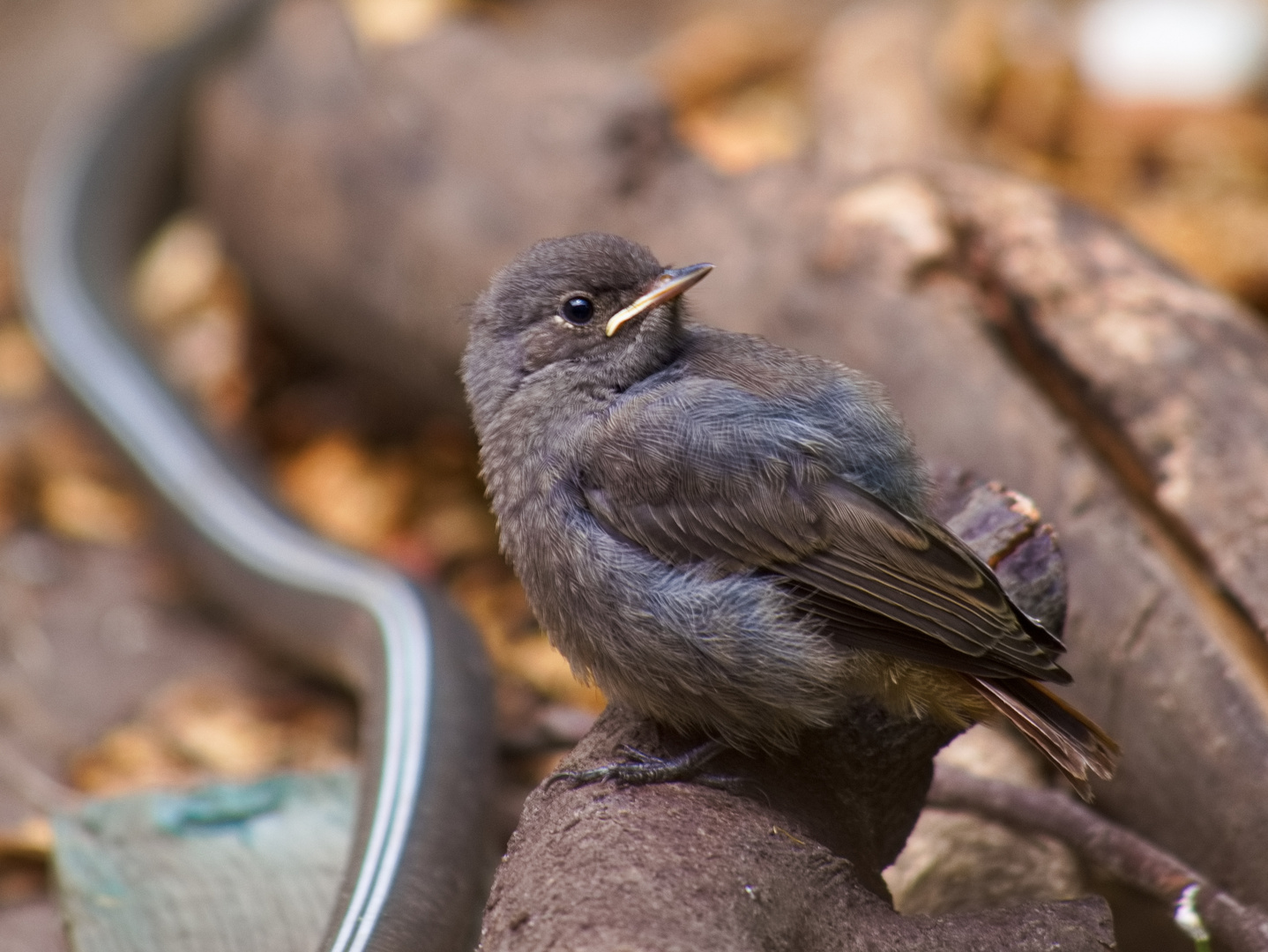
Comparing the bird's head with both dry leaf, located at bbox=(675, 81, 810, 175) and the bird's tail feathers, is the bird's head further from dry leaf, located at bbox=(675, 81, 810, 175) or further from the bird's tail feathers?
dry leaf, located at bbox=(675, 81, 810, 175)

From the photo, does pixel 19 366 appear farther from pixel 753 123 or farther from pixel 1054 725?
pixel 1054 725

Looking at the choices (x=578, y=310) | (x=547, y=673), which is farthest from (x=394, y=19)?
(x=578, y=310)

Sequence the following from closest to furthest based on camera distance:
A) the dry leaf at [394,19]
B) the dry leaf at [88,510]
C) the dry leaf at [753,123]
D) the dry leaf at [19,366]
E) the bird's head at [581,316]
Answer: the bird's head at [581,316]
the dry leaf at [394,19]
the dry leaf at [88,510]
the dry leaf at [19,366]
the dry leaf at [753,123]

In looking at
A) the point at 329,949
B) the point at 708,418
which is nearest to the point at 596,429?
the point at 708,418

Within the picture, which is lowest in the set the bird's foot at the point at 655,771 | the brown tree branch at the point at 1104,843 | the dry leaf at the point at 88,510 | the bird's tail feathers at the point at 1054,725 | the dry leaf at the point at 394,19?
the dry leaf at the point at 88,510

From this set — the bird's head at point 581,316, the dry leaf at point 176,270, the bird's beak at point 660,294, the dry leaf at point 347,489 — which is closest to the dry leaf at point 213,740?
the dry leaf at point 347,489

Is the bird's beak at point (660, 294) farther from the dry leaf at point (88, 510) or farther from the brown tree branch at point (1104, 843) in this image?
the dry leaf at point (88, 510)

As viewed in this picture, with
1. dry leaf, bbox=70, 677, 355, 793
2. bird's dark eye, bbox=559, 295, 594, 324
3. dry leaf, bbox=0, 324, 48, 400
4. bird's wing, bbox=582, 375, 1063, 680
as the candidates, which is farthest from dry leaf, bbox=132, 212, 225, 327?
bird's wing, bbox=582, 375, 1063, 680
